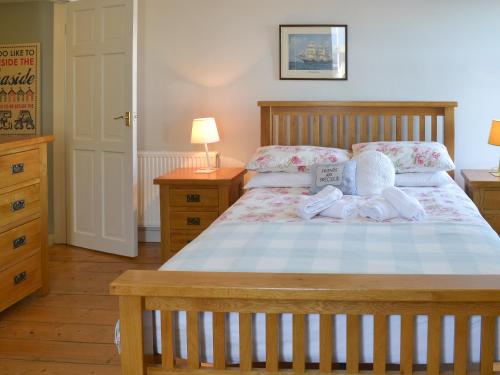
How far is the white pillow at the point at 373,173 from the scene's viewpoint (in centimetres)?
358

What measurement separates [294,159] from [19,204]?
1.61m

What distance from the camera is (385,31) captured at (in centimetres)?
458

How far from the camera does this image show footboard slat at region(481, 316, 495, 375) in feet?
5.71

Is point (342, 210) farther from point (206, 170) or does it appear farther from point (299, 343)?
point (206, 170)

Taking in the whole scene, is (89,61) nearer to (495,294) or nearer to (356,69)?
(356,69)

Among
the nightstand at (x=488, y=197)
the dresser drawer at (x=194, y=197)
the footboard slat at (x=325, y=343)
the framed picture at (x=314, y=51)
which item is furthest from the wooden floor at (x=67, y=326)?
the nightstand at (x=488, y=197)

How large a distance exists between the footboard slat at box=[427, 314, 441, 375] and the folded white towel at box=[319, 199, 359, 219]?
1.26 metres

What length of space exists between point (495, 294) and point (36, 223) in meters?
2.66

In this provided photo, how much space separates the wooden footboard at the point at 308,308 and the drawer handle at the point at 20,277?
5.87ft

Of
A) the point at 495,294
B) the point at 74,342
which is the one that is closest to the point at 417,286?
the point at 495,294

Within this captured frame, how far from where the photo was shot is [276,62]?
4.70 m

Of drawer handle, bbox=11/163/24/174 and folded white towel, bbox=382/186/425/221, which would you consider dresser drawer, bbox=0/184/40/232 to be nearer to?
drawer handle, bbox=11/163/24/174

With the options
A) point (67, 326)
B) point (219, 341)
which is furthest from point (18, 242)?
point (219, 341)

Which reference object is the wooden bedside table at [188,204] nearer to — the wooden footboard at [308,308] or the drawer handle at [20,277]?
the drawer handle at [20,277]
